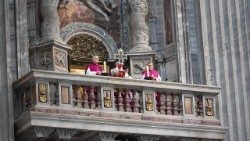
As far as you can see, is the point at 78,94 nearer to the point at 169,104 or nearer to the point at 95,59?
the point at 95,59

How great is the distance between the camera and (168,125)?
24.5 m

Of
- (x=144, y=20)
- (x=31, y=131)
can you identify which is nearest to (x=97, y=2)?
(x=144, y=20)

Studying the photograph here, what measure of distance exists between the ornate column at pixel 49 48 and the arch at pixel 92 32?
0.58 metres

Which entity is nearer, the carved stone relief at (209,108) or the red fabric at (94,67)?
the red fabric at (94,67)

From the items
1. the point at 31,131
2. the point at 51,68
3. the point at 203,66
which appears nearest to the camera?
the point at 31,131

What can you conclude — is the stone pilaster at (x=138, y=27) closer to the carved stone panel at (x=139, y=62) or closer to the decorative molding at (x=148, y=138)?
the carved stone panel at (x=139, y=62)

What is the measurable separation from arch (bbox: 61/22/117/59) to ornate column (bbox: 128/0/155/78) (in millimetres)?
418

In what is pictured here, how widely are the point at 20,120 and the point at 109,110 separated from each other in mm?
1722

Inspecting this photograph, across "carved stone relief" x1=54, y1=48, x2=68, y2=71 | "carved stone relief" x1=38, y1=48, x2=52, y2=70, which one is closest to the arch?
"carved stone relief" x1=54, y1=48, x2=68, y2=71

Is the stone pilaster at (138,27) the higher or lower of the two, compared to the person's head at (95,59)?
higher

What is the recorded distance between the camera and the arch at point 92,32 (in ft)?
85.8

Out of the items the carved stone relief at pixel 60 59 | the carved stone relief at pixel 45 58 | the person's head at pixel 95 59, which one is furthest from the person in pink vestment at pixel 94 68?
the carved stone relief at pixel 45 58

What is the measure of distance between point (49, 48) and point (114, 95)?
177 cm

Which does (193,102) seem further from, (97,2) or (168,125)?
(97,2)
